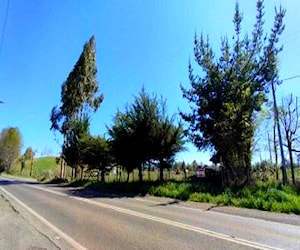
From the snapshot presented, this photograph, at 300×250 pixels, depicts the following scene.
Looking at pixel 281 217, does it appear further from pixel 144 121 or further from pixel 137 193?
pixel 144 121

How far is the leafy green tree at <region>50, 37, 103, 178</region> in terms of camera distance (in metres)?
48.9

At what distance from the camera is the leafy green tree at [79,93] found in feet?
161

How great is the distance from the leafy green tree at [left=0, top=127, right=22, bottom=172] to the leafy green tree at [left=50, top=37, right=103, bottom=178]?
217 feet

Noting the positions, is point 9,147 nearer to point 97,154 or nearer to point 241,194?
point 97,154

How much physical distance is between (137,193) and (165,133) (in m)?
5.49

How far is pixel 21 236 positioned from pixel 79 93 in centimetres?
4046

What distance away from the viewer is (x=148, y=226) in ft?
36.2

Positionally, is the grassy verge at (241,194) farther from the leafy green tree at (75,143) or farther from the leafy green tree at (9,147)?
the leafy green tree at (9,147)

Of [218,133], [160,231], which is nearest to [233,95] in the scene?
[218,133]

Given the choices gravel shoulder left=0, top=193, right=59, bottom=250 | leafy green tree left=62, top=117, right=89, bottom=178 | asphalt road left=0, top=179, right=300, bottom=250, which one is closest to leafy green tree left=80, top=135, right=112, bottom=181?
leafy green tree left=62, top=117, right=89, bottom=178

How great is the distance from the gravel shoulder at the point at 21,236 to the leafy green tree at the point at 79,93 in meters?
35.8

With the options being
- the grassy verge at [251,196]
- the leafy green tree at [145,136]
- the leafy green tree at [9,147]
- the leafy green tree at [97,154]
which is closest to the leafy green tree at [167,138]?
the leafy green tree at [145,136]

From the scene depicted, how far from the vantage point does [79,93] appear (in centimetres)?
4912

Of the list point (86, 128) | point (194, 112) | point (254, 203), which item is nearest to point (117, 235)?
point (254, 203)
